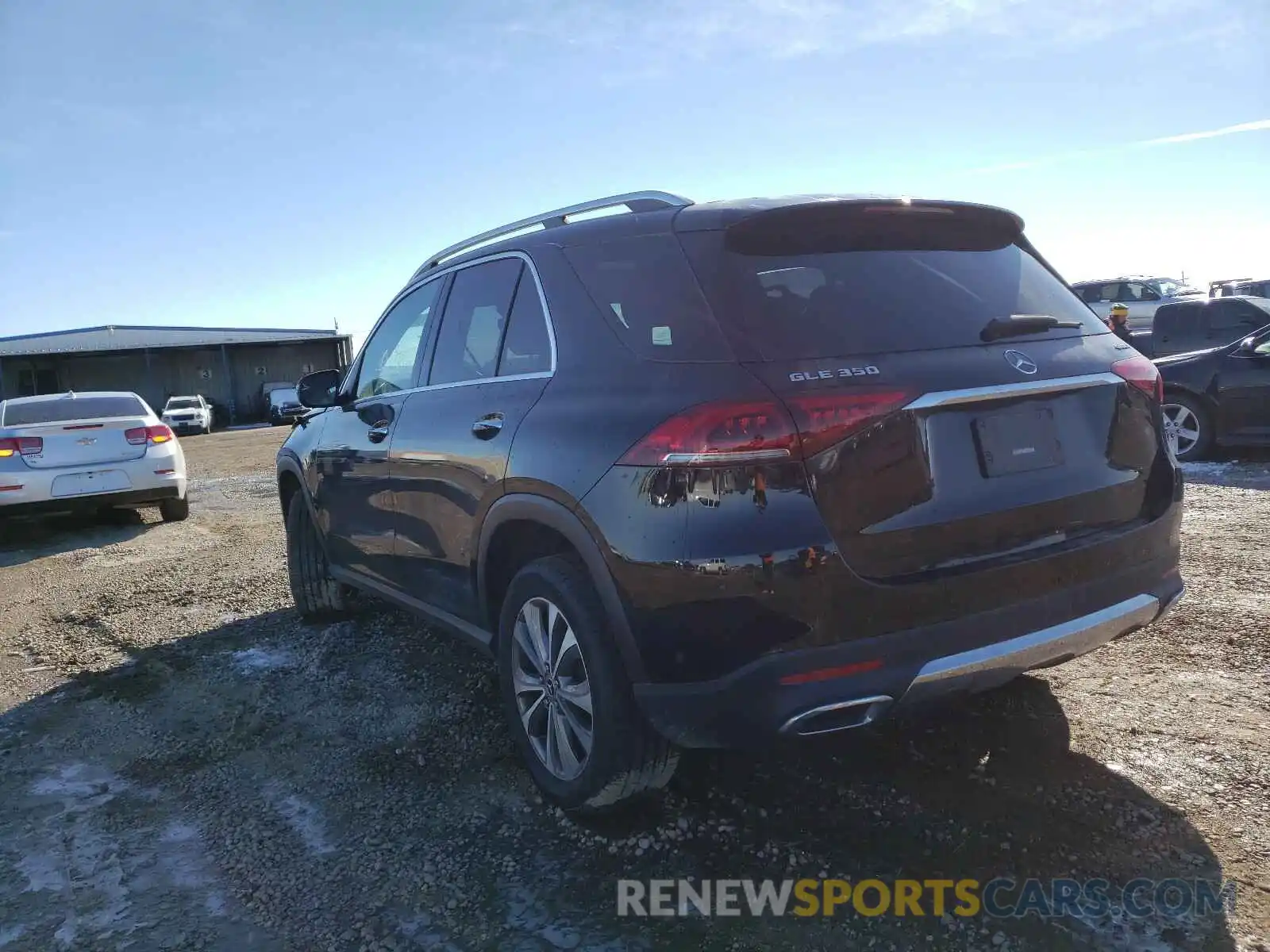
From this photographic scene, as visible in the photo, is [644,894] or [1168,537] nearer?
[644,894]

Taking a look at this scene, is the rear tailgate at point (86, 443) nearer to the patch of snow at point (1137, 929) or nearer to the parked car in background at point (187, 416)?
the patch of snow at point (1137, 929)

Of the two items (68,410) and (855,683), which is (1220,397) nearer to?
(855,683)

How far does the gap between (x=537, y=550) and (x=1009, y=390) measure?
1.49 m

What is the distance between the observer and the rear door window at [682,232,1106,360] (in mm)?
2584

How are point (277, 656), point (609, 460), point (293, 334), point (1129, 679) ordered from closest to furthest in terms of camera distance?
point (609, 460) < point (1129, 679) < point (277, 656) < point (293, 334)

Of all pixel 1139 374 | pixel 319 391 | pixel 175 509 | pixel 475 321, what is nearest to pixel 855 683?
pixel 1139 374

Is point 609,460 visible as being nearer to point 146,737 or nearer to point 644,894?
point 644,894

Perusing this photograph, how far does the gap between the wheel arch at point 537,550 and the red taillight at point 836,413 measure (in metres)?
0.66

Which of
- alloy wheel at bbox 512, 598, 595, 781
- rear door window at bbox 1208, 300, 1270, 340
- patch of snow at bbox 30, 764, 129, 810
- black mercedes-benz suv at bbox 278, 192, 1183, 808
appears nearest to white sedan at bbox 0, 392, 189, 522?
patch of snow at bbox 30, 764, 129, 810

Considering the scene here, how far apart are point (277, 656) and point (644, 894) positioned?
9.80ft

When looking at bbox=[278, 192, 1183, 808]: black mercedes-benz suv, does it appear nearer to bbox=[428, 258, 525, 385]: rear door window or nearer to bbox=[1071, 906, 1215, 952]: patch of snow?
bbox=[428, 258, 525, 385]: rear door window

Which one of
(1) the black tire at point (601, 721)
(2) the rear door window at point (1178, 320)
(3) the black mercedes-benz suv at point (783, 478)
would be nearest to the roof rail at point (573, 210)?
Answer: (3) the black mercedes-benz suv at point (783, 478)

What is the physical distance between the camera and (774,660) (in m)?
2.37

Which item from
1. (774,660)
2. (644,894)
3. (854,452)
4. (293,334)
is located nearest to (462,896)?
(644,894)
